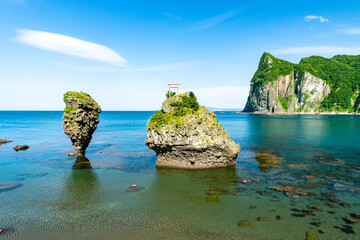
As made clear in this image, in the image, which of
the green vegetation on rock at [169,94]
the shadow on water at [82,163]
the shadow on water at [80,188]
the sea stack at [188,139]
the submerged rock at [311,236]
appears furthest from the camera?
the green vegetation on rock at [169,94]

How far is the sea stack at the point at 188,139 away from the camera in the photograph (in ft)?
78.3

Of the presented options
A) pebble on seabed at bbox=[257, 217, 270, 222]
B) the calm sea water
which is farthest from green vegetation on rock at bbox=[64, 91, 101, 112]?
pebble on seabed at bbox=[257, 217, 270, 222]

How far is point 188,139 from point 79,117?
1688 cm

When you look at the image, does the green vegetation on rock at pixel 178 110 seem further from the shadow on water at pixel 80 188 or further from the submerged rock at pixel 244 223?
the submerged rock at pixel 244 223

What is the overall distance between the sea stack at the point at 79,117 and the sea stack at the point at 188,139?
11608 mm

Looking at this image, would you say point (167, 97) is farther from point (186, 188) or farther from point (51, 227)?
point (51, 227)

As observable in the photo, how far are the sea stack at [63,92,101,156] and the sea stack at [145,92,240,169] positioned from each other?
457 inches

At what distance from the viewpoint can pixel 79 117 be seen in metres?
30.2

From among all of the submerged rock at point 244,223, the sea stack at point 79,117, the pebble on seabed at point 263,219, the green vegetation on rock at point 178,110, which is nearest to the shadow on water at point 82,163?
the sea stack at point 79,117

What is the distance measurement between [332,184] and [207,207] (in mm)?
12333

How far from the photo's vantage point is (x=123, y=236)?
467 inches

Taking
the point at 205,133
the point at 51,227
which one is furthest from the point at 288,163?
the point at 51,227

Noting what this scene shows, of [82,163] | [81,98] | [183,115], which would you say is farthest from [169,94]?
[82,163]

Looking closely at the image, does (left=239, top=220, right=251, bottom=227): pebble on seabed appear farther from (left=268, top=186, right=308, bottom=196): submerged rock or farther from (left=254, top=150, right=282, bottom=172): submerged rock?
(left=254, top=150, right=282, bottom=172): submerged rock
